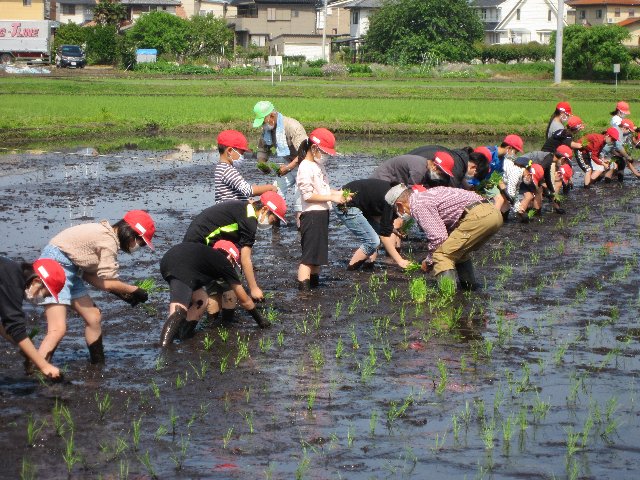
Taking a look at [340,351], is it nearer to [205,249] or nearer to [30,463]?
[205,249]

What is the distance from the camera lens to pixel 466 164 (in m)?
12.9

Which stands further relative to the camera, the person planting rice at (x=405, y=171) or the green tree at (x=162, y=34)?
the green tree at (x=162, y=34)

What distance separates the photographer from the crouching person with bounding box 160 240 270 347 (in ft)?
26.6

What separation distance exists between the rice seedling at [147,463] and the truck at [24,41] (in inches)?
2316

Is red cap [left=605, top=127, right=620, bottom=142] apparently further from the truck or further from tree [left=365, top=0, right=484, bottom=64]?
tree [left=365, top=0, right=484, bottom=64]

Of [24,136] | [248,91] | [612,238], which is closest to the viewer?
[612,238]

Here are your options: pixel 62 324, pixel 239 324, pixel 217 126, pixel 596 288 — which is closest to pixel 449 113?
pixel 217 126

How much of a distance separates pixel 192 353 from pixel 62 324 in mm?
1266

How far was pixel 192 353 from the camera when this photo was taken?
815 cm

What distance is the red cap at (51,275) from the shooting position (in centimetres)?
666

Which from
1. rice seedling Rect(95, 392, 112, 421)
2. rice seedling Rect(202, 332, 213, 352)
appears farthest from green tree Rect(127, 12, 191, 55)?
rice seedling Rect(95, 392, 112, 421)

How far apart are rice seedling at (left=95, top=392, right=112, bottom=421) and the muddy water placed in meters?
0.03

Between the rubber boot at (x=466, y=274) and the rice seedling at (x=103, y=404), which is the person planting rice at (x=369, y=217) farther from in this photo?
the rice seedling at (x=103, y=404)

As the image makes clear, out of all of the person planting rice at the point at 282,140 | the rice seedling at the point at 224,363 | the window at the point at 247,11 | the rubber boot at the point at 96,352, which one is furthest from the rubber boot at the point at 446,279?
the window at the point at 247,11
